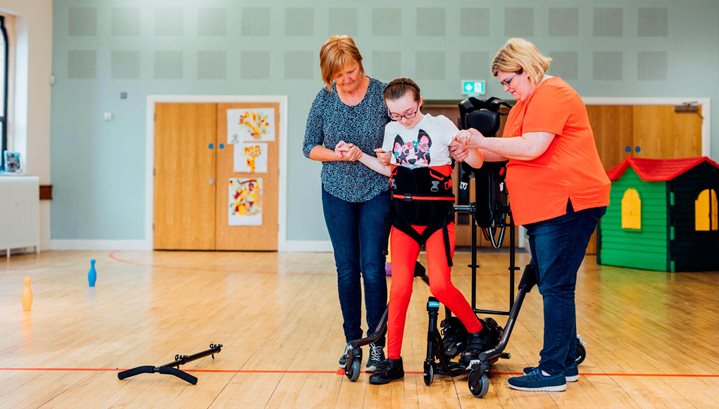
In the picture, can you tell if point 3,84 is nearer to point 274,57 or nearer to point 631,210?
point 274,57

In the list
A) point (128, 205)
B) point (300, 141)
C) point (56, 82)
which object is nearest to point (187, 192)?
point (128, 205)

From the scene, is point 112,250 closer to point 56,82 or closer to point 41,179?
point 41,179

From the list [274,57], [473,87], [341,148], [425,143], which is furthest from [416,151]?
[274,57]

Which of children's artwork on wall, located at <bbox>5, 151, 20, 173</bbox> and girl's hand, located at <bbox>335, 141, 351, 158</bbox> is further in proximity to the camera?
children's artwork on wall, located at <bbox>5, 151, 20, 173</bbox>

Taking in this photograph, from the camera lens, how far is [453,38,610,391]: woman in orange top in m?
2.61

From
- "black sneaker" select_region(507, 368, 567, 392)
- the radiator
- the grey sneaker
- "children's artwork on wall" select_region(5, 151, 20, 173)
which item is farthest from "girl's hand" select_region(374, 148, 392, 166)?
"children's artwork on wall" select_region(5, 151, 20, 173)

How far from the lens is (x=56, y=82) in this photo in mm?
9578

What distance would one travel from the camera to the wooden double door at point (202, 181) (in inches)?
377

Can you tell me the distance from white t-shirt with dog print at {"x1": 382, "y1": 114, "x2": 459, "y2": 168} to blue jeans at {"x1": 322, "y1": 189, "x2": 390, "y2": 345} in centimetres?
21

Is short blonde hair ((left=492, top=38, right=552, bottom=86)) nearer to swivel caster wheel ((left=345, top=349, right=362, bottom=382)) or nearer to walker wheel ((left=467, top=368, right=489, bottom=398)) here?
walker wheel ((left=467, top=368, right=489, bottom=398))

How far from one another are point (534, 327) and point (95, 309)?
288cm

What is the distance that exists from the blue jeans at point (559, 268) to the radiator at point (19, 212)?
24.6ft

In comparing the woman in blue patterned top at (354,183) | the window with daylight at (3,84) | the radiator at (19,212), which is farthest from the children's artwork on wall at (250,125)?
the woman in blue patterned top at (354,183)

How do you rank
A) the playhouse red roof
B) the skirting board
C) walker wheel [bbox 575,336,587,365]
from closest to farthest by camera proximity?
walker wheel [bbox 575,336,587,365] < the playhouse red roof < the skirting board
